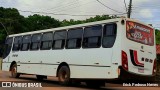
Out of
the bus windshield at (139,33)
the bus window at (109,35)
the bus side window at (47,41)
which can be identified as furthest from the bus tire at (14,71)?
the bus windshield at (139,33)

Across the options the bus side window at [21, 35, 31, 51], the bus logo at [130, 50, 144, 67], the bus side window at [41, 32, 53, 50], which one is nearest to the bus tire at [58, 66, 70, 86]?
the bus side window at [41, 32, 53, 50]

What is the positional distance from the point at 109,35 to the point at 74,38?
284cm

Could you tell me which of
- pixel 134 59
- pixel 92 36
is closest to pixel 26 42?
pixel 92 36

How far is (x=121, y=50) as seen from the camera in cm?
1435

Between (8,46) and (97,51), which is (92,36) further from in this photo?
(8,46)

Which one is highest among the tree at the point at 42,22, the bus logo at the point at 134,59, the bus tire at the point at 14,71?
the tree at the point at 42,22

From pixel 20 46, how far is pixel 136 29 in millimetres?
10100

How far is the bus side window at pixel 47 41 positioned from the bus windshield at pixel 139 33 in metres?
5.67

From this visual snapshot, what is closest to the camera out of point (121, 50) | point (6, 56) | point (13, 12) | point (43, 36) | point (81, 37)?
point (121, 50)

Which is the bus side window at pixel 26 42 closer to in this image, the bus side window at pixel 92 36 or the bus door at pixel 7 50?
the bus door at pixel 7 50

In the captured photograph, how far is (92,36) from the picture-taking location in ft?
53.2

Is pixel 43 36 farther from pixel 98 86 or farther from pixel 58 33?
pixel 98 86

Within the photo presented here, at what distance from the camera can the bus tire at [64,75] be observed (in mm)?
17528

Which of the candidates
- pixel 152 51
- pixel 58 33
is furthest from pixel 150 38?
pixel 58 33
